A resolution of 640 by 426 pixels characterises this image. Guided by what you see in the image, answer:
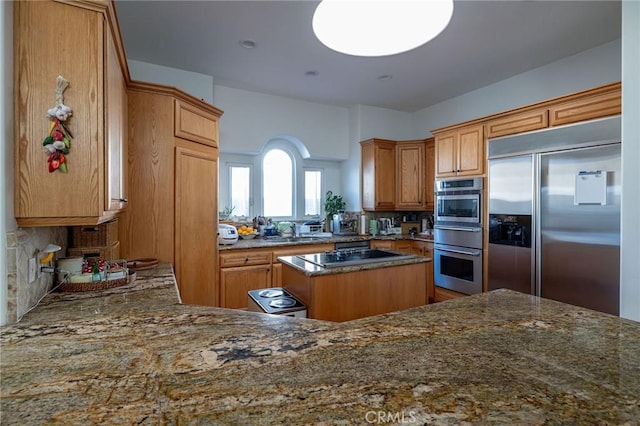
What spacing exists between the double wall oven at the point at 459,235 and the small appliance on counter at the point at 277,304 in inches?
86.3

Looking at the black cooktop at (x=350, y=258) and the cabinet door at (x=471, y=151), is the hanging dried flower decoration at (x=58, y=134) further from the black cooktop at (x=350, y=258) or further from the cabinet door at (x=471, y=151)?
the cabinet door at (x=471, y=151)

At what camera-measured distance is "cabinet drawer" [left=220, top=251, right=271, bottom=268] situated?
3316mm

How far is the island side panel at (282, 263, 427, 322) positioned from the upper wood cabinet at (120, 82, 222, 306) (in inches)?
31.8

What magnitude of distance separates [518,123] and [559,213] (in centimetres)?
97

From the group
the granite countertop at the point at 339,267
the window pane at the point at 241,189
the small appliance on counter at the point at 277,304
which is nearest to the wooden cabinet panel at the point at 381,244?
A: the granite countertop at the point at 339,267

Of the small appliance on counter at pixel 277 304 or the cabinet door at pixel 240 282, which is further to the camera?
the cabinet door at pixel 240 282

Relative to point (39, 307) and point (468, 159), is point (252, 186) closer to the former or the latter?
point (468, 159)

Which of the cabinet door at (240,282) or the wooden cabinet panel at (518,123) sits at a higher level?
the wooden cabinet panel at (518,123)

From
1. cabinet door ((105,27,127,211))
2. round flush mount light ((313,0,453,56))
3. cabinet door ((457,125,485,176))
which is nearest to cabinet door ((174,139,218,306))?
cabinet door ((105,27,127,211))

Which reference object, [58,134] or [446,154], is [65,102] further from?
[446,154]

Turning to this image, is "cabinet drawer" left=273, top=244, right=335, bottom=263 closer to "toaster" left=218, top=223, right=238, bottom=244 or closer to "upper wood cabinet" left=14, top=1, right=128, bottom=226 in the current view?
"toaster" left=218, top=223, right=238, bottom=244

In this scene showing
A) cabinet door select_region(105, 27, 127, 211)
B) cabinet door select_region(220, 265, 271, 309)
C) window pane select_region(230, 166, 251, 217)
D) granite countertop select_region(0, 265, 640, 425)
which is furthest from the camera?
window pane select_region(230, 166, 251, 217)

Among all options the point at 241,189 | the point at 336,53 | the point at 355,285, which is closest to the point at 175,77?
the point at 241,189

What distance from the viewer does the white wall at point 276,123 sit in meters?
3.92
